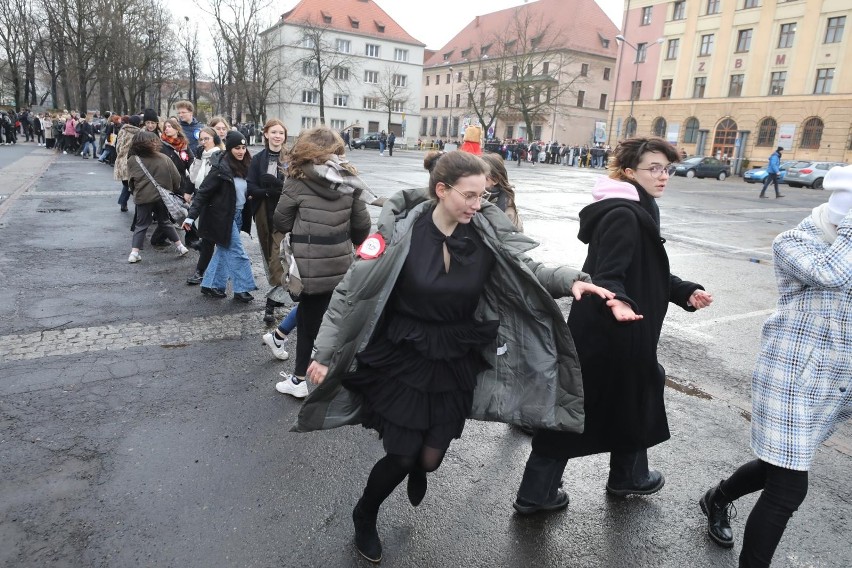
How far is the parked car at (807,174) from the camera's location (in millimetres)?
32969

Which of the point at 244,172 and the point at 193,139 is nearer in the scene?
the point at 244,172

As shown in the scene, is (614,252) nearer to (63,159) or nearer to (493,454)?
(493,454)

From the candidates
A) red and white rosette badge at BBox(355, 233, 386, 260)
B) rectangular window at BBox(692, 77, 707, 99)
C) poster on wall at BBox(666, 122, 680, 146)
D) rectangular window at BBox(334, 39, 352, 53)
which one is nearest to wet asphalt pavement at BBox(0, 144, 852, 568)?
red and white rosette badge at BBox(355, 233, 386, 260)

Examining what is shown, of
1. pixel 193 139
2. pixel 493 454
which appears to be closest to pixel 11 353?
pixel 493 454

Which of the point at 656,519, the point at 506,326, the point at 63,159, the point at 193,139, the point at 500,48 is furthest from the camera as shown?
the point at 500,48

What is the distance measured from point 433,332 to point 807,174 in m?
38.2

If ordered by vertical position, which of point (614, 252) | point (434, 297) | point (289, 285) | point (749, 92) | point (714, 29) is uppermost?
point (714, 29)

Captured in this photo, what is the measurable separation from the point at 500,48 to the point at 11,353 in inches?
2959

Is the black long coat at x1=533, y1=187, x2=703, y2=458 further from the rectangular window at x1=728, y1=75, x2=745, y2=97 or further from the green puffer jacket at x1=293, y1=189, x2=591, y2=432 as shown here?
the rectangular window at x1=728, y1=75, x2=745, y2=97

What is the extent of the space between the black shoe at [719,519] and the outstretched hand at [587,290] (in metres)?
1.32

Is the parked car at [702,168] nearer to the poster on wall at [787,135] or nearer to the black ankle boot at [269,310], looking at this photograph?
the poster on wall at [787,135]

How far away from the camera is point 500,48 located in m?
72.8

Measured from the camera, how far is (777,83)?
149 feet

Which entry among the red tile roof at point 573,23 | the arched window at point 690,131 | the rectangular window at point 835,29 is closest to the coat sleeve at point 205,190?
the rectangular window at point 835,29
